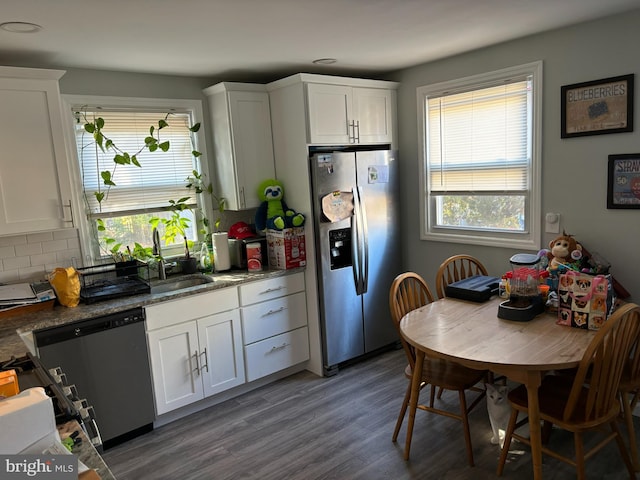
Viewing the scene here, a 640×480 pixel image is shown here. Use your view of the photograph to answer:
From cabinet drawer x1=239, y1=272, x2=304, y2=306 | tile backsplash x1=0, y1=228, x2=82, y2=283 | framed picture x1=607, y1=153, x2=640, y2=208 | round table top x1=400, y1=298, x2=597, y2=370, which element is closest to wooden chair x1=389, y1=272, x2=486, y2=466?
round table top x1=400, y1=298, x2=597, y2=370

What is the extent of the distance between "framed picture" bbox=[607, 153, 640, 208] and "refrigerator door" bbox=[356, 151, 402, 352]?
1.54 metres

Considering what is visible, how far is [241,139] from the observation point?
3525mm

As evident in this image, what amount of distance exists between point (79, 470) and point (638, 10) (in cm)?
321

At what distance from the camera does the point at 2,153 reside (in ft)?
8.61

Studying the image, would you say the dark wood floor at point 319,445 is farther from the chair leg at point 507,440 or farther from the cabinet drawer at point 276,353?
the cabinet drawer at point 276,353

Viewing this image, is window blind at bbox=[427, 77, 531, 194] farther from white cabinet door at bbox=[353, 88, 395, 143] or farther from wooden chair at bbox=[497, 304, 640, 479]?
wooden chair at bbox=[497, 304, 640, 479]

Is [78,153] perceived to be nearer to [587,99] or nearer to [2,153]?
[2,153]

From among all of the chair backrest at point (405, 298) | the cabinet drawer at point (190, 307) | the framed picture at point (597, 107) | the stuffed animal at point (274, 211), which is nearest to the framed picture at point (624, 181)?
the framed picture at point (597, 107)

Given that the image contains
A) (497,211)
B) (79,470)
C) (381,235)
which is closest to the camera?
(79,470)

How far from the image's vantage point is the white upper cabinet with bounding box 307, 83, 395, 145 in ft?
11.2

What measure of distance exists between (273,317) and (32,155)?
1.83 meters

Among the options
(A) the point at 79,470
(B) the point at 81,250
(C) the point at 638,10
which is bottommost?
(A) the point at 79,470

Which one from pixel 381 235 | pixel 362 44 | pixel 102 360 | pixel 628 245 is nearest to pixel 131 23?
pixel 362 44

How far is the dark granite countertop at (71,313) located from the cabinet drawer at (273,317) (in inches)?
9.4
